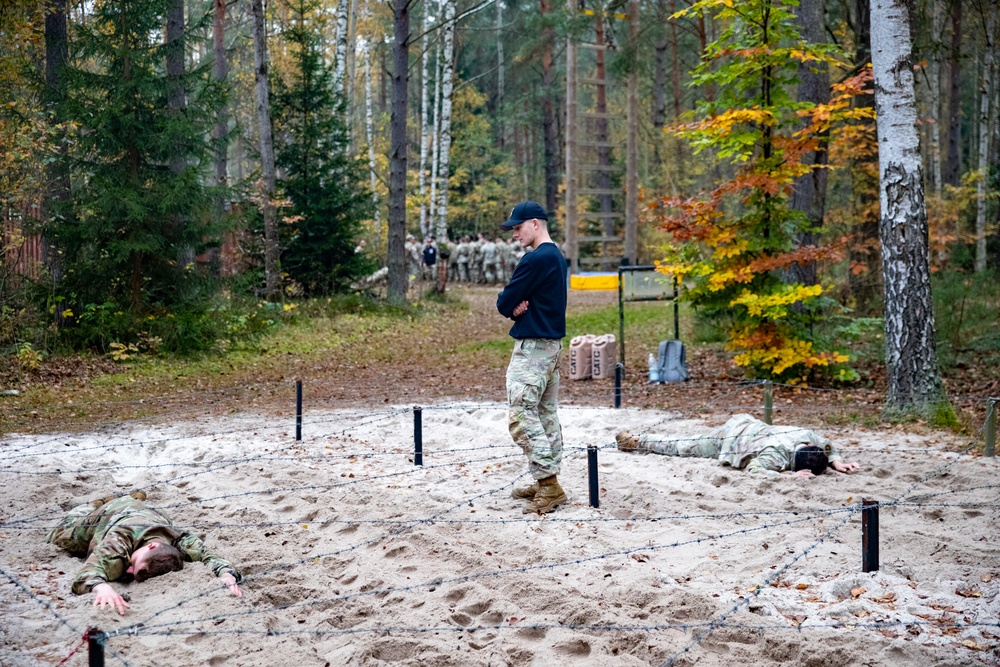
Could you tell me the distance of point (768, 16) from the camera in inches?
452

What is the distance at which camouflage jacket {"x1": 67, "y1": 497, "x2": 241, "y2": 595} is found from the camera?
17.9 ft

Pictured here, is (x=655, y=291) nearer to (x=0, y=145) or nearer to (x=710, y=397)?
(x=710, y=397)

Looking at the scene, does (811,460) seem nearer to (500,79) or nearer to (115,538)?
(115,538)

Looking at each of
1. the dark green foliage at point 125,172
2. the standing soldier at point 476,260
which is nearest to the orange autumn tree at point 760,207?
the dark green foliage at point 125,172

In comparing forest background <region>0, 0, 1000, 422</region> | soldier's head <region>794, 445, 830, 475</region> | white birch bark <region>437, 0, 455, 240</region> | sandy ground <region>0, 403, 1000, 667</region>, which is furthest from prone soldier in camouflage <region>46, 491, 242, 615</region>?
white birch bark <region>437, 0, 455, 240</region>

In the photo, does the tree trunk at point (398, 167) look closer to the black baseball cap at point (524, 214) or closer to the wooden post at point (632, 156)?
the wooden post at point (632, 156)

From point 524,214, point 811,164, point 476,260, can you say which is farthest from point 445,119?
point 524,214

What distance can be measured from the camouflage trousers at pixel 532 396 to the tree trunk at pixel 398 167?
554 inches

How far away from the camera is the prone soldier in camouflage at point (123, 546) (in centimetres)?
539

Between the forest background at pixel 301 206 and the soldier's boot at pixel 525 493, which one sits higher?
the forest background at pixel 301 206

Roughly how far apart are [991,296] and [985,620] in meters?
15.0

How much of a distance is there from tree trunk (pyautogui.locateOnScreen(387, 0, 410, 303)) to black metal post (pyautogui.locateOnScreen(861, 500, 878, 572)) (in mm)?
16117

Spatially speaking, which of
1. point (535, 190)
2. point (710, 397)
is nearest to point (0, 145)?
point (710, 397)

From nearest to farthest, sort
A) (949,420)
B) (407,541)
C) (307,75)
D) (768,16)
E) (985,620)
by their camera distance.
Result: (985,620)
(407,541)
(949,420)
(768,16)
(307,75)
